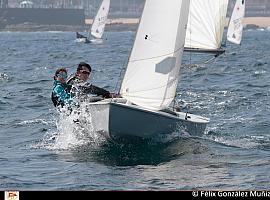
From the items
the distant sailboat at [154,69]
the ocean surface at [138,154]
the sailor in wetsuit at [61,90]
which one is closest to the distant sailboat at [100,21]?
the ocean surface at [138,154]

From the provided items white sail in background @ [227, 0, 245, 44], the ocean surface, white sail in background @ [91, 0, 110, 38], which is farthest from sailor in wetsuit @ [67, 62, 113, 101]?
white sail in background @ [91, 0, 110, 38]

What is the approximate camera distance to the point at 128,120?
1405cm

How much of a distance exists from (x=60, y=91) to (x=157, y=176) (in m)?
3.76

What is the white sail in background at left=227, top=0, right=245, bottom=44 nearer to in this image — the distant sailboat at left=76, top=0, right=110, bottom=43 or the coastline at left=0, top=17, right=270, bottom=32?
the distant sailboat at left=76, top=0, right=110, bottom=43

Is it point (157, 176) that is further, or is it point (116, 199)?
point (157, 176)

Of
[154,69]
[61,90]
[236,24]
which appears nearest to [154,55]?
[154,69]

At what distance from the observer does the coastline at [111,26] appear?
16138 cm

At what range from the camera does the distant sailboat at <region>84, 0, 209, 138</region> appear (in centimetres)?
1439

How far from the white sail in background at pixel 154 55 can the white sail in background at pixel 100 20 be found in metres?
56.2

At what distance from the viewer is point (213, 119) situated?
802 inches

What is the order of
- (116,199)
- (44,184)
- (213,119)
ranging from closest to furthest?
(116,199) → (44,184) → (213,119)

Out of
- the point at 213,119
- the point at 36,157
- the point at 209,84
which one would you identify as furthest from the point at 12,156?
the point at 209,84

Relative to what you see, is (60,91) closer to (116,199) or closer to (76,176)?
(76,176)

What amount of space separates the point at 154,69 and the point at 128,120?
45.7 inches
